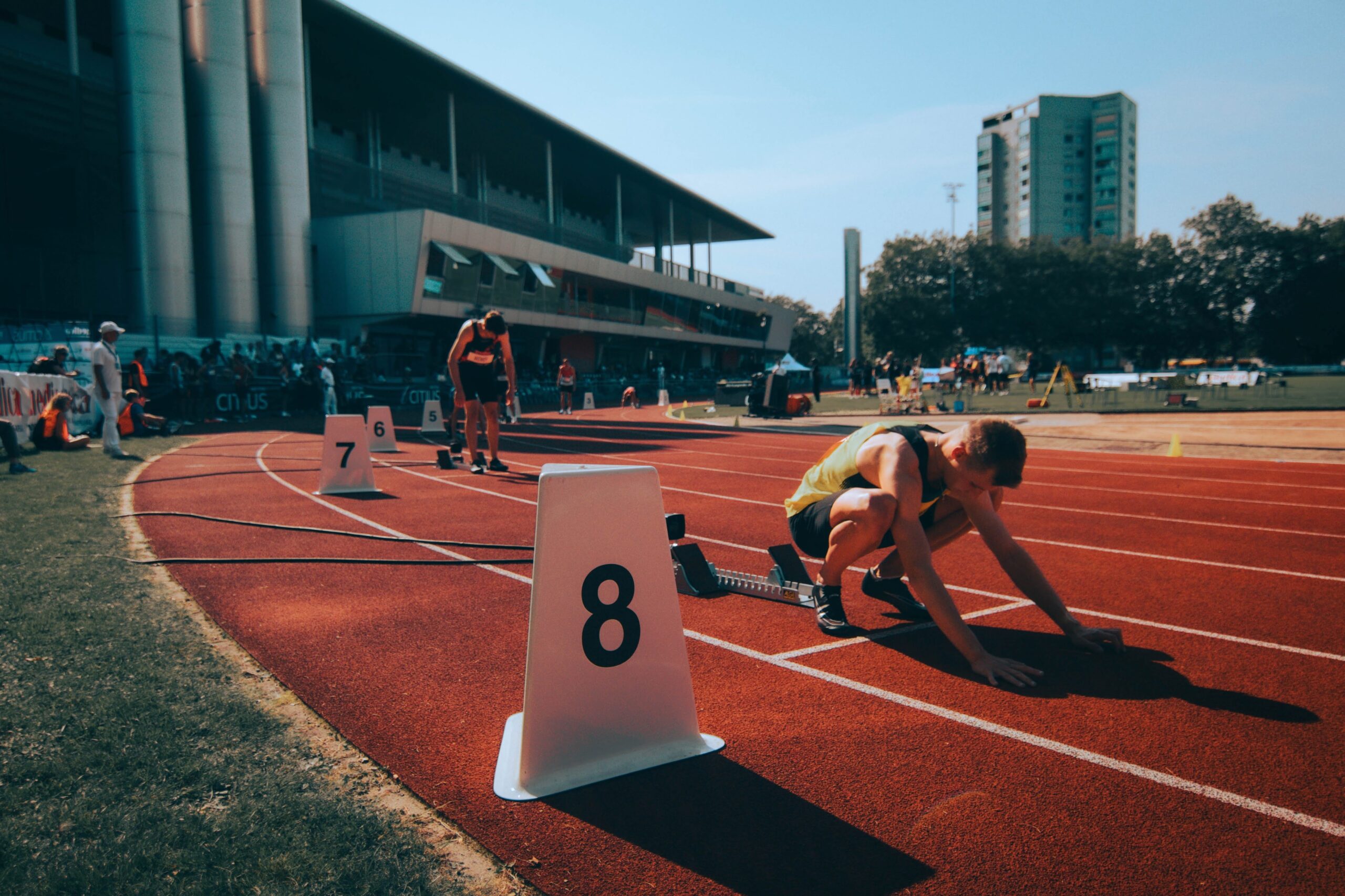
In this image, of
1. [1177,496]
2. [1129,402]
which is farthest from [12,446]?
[1129,402]

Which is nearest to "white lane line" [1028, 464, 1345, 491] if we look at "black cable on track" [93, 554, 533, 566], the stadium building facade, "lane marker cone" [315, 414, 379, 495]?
"black cable on track" [93, 554, 533, 566]

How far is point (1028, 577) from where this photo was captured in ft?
11.8

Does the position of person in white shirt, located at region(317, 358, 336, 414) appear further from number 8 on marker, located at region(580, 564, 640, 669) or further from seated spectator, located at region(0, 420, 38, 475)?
number 8 on marker, located at region(580, 564, 640, 669)

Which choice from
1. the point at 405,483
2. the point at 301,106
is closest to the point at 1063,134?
the point at 301,106

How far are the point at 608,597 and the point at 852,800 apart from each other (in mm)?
993

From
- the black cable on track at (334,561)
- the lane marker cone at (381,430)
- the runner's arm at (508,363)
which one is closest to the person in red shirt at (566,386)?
the lane marker cone at (381,430)

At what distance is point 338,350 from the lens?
1062 inches

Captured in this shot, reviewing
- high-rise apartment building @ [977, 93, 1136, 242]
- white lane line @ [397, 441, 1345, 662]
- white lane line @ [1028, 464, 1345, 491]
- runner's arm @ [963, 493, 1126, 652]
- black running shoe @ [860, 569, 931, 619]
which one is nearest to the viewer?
runner's arm @ [963, 493, 1126, 652]

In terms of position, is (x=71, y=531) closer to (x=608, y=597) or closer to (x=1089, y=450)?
(x=608, y=597)

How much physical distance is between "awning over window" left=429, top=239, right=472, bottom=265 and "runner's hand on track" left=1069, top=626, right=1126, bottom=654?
104 feet

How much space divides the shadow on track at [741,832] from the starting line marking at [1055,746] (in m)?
0.90

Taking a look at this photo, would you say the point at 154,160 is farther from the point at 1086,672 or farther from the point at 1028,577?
the point at 1086,672

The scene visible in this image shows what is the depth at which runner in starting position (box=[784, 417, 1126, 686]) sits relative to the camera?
10.7 feet

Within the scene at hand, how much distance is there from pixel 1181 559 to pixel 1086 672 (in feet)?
9.38
